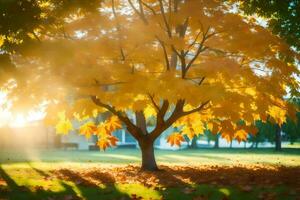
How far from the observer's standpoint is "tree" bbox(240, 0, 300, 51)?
1166cm

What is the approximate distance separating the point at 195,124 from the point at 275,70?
6.90m

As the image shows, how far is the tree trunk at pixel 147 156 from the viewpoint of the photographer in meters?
17.5

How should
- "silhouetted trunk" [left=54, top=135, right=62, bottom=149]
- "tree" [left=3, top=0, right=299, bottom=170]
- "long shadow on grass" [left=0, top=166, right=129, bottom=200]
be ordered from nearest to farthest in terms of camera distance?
"long shadow on grass" [left=0, top=166, right=129, bottom=200]
"tree" [left=3, top=0, right=299, bottom=170]
"silhouetted trunk" [left=54, top=135, right=62, bottom=149]

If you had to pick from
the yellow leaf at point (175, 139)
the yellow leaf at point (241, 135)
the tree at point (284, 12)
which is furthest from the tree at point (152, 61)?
the yellow leaf at point (175, 139)

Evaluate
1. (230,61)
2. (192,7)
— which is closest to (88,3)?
(192,7)

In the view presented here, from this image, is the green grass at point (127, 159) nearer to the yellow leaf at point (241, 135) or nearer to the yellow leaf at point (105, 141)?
the yellow leaf at point (105, 141)

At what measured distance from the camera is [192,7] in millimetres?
13289

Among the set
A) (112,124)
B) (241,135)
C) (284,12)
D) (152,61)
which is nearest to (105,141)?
(112,124)

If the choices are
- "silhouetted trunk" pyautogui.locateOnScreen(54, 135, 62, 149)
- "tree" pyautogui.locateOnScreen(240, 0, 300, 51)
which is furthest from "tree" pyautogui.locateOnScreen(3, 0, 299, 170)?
"silhouetted trunk" pyautogui.locateOnScreen(54, 135, 62, 149)

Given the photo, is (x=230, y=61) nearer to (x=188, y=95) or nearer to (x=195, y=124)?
(x=188, y=95)

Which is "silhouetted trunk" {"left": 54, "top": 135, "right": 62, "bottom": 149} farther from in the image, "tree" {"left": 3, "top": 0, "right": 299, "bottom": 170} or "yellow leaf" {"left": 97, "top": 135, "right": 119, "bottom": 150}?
"tree" {"left": 3, "top": 0, "right": 299, "bottom": 170}

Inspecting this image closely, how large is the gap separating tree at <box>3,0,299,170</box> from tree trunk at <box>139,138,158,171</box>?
2.76 meters

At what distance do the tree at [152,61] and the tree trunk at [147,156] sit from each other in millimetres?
2757

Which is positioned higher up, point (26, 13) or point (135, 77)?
point (26, 13)
